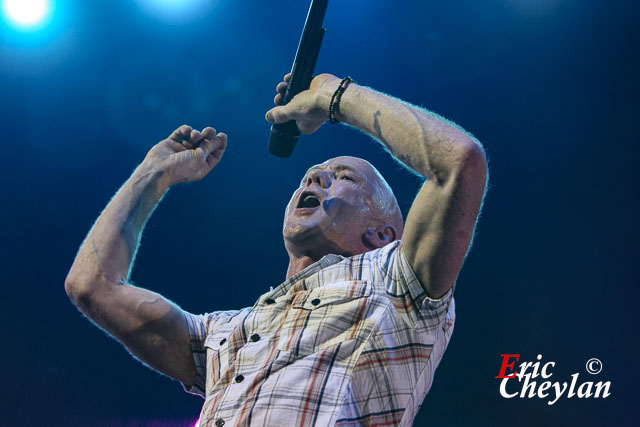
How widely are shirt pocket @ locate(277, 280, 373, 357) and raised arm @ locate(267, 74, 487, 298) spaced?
0.62ft

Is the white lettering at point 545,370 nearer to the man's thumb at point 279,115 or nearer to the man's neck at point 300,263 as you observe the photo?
the man's neck at point 300,263

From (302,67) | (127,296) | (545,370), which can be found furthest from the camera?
(545,370)

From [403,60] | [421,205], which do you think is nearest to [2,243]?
[403,60]

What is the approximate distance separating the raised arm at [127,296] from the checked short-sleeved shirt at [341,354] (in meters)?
0.29

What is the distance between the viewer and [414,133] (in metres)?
1.30

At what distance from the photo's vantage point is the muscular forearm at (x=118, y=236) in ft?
5.85

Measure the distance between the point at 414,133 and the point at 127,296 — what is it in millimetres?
1150

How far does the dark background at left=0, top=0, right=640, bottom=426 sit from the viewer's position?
3.92 meters

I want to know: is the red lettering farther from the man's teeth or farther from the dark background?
the man's teeth

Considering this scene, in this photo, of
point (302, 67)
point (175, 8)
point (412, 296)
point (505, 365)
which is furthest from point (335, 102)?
point (505, 365)

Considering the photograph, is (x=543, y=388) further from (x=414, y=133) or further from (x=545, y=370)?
(x=414, y=133)

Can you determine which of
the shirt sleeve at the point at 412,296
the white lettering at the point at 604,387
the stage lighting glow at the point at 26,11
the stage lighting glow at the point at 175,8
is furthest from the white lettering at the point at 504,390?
the stage lighting glow at the point at 26,11

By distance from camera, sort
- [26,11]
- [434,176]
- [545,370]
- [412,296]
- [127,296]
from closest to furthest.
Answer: [434,176]
[412,296]
[127,296]
[26,11]
[545,370]

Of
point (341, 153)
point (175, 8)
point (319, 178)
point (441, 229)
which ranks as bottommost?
point (441, 229)
